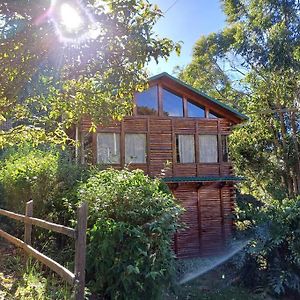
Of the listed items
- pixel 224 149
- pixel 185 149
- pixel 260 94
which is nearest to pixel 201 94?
pixel 185 149

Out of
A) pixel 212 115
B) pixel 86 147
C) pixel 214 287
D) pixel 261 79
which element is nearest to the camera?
pixel 214 287

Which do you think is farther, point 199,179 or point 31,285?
point 199,179

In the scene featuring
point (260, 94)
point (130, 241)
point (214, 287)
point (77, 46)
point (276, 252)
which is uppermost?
Result: point (260, 94)

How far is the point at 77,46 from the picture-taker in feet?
11.9

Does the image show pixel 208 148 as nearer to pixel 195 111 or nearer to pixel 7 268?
pixel 195 111

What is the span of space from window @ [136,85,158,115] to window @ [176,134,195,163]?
138cm

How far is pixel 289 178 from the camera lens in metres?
20.4

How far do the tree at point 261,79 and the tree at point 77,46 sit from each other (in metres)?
13.5

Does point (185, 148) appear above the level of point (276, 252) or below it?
above

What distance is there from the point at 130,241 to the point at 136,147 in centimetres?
885

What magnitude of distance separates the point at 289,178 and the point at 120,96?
17.4 m

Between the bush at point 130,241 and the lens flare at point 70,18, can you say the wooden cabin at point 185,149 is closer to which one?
the bush at point 130,241

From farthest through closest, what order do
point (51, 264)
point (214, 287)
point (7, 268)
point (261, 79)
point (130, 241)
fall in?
1. point (261, 79)
2. point (214, 287)
3. point (7, 268)
4. point (130, 241)
5. point (51, 264)

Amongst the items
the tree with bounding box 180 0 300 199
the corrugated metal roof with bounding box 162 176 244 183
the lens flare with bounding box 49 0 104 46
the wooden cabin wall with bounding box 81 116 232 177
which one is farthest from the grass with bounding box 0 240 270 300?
the tree with bounding box 180 0 300 199
